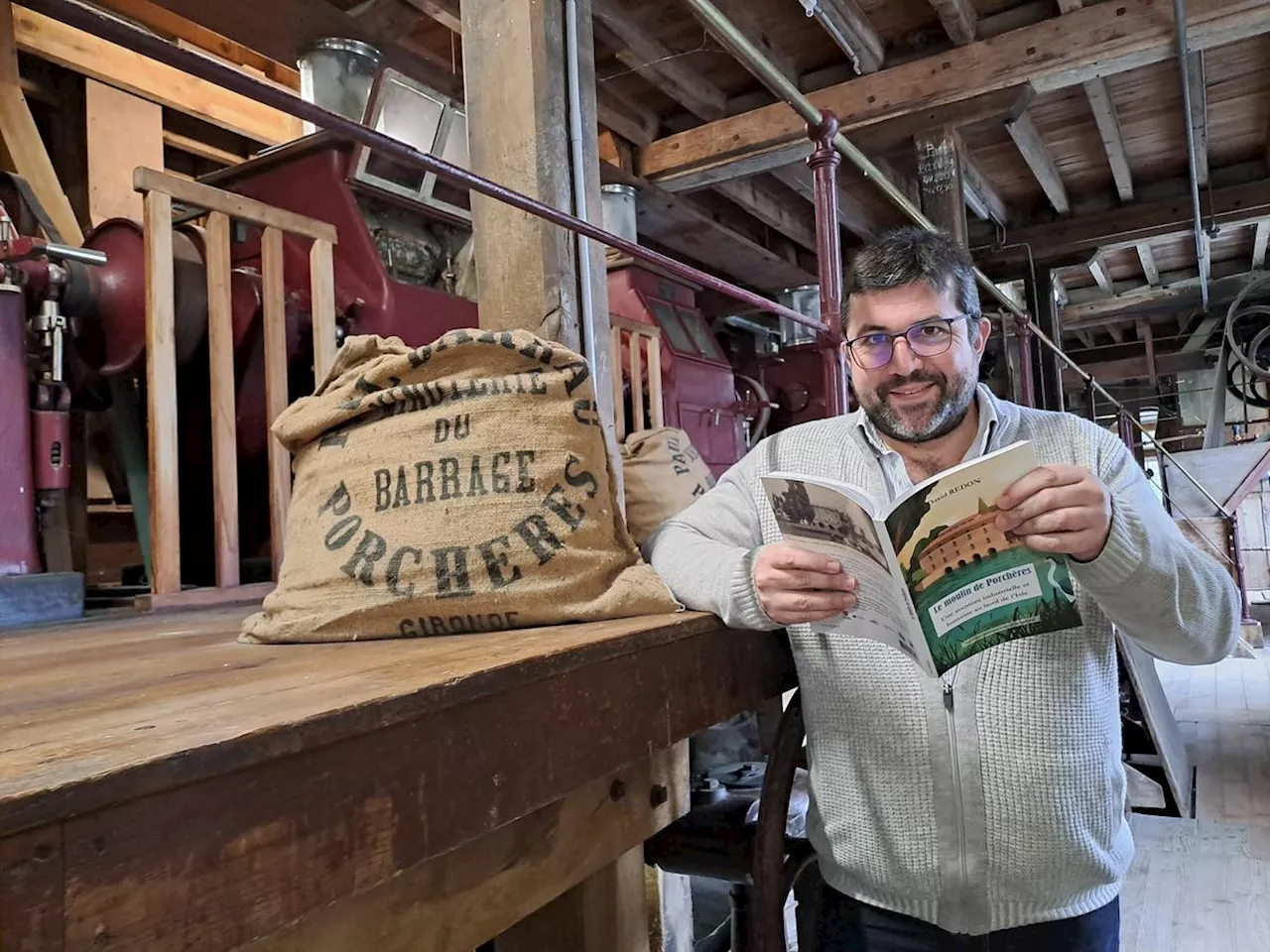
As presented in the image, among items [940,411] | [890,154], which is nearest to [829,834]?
[940,411]

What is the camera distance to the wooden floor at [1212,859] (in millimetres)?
2850

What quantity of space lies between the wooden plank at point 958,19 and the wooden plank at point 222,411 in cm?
283

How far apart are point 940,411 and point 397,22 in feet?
9.69

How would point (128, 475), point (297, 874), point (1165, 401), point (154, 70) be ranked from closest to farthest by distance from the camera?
point (297, 874) < point (128, 475) < point (154, 70) < point (1165, 401)

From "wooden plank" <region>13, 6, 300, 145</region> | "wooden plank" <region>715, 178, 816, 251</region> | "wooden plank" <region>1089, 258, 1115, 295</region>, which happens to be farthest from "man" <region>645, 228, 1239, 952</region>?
"wooden plank" <region>1089, 258, 1115, 295</region>

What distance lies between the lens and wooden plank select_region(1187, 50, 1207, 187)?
404 cm

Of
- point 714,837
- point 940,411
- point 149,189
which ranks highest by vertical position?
point 149,189

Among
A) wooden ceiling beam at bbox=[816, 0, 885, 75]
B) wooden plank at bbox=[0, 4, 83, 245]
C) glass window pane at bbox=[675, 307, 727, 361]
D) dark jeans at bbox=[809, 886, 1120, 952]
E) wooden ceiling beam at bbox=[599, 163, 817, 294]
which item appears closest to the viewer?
dark jeans at bbox=[809, 886, 1120, 952]

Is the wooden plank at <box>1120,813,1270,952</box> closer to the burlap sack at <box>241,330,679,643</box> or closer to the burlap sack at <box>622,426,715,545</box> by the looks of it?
the burlap sack at <box>622,426,715,545</box>

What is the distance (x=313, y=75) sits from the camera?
3625 millimetres

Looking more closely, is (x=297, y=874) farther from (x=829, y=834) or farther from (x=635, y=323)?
(x=635, y=323)

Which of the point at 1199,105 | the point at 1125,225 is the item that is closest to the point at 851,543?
the point at 1199,105

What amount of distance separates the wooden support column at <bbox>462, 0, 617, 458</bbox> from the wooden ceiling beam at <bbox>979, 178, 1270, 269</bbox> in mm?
4940

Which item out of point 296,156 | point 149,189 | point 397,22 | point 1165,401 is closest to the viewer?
point 149,189
